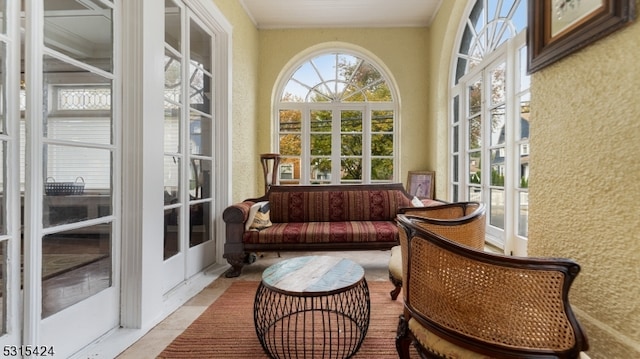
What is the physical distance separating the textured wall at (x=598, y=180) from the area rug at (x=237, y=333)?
950mm

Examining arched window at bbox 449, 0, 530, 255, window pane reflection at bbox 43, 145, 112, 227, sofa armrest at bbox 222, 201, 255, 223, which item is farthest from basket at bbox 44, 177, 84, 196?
arched window at bbox 449, 0, 530, 255

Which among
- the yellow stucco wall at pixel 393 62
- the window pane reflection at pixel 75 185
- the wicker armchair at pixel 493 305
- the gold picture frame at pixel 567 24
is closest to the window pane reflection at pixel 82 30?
the window pane reflection at pixel 75 185

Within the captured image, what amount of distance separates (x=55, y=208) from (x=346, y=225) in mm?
2211

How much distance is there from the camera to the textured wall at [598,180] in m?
1.09

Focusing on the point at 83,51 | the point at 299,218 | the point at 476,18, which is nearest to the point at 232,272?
the point at 299,218

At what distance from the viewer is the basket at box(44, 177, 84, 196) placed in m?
1.43

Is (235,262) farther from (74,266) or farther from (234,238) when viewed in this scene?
(74,266)

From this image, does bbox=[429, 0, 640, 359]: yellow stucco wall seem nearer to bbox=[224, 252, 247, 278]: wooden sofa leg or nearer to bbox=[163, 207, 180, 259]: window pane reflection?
bbox=[224, 252, 247, 278]: wooden sofa leg

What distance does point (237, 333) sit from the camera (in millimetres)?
1727

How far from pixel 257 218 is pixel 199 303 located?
91 centimetres

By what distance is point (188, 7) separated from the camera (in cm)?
246

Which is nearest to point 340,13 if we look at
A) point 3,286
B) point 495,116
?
point 495,116

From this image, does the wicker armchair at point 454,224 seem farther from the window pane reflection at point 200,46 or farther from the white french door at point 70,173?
the window pane reflection at point 200,46

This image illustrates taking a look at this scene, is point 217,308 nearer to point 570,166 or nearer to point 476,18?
point 570,166
